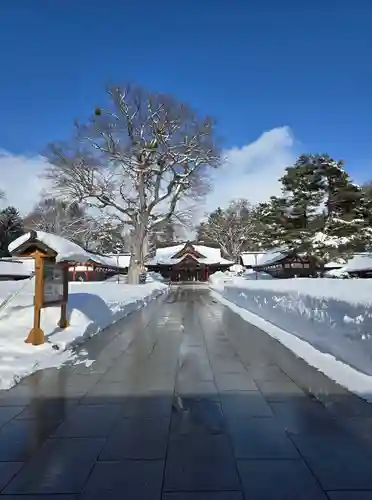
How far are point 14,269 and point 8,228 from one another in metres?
16.0

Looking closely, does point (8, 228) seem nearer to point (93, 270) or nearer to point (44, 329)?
point (93, 270)

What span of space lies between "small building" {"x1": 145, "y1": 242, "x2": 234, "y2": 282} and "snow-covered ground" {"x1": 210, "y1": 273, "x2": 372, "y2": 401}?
162ft

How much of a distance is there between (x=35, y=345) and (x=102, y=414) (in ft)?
12.6

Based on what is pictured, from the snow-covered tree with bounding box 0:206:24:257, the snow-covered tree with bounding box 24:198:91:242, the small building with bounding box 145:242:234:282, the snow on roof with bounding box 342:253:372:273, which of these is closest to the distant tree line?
the snow on roof with bounding box 342:253:372:273

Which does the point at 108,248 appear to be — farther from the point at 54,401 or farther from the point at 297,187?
the point at 54,401

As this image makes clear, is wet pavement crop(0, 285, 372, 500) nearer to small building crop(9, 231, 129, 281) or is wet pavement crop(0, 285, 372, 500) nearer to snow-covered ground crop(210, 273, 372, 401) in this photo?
snow-covered ground crop(210, 273, 372, 401)

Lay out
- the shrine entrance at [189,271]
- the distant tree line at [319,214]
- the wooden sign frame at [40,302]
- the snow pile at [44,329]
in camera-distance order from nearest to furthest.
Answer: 1. the snow pile at [44,329]
2. the wooden sign frame at [40,302]
3. the distant tree line at [319,214]
4. the shrine entrance at [189,271]

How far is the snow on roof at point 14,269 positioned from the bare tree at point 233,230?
113 ft

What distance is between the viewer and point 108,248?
77500 mm

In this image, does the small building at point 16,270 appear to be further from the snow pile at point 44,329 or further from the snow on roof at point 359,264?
the snow on roof at point 359,264

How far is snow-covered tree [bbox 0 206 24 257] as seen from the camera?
158ft

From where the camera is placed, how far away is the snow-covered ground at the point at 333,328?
5.80 m

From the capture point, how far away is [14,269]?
35.3 metres

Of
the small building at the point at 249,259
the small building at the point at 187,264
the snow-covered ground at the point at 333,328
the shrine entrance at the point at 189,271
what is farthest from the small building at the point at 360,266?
the snow-covered ground at the point at 333,328
